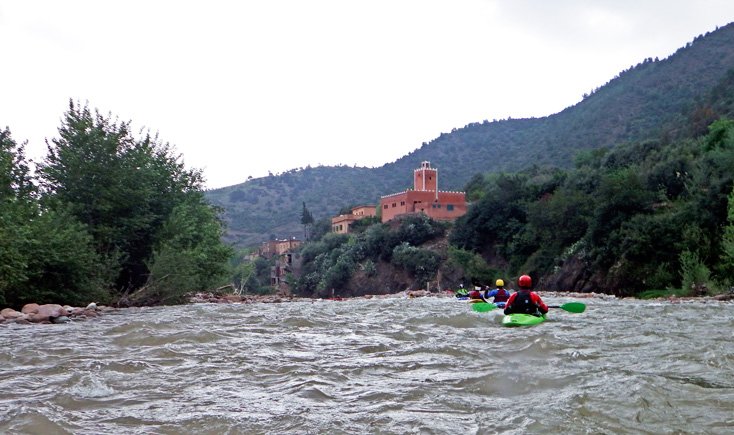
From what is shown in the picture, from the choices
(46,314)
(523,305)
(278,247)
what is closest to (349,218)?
(278,247)

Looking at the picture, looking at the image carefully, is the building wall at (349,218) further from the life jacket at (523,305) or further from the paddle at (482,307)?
the life jacket at (523,305)

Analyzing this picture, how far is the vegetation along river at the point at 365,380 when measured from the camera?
4.44 metres

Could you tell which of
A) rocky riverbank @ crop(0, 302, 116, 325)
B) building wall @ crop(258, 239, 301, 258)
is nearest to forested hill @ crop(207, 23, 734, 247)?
building wall @ crop(258, 239, 301, 258)

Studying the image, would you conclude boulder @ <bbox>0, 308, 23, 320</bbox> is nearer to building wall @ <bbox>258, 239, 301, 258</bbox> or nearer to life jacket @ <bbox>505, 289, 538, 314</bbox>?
life jacket @ <bbox>505, 289, 538, 314</bbox>

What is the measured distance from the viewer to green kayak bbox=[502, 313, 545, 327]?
421 inches

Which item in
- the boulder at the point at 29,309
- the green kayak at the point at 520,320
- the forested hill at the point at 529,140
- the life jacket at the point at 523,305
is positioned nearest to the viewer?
the green kayak at the point at 520,320

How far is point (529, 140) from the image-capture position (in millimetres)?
100500

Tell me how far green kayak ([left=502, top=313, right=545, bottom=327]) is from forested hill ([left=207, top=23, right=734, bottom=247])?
4401 centimetres

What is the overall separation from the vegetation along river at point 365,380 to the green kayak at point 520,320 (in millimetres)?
207

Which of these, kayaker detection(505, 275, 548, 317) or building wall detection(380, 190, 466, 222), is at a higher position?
building wall detection(380, 190, 466, 222)

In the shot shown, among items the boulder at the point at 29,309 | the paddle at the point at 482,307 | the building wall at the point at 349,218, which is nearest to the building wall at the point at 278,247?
the building wall at the point at 349,218

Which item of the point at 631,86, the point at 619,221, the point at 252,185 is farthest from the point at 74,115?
the point at 252,185

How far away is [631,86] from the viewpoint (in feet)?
289

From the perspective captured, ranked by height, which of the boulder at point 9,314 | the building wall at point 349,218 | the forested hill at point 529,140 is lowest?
the boulder at point 9,314
